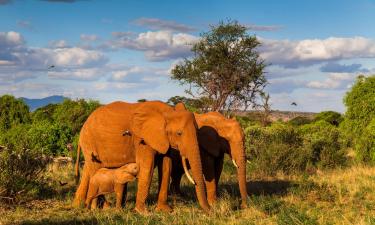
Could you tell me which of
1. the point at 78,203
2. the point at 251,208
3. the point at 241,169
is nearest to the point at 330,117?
the point at 241,169

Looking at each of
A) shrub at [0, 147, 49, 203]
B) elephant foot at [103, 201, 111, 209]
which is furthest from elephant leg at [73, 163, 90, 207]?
shrub at [0, 147, 49, 203]

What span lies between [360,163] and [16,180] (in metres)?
15.0

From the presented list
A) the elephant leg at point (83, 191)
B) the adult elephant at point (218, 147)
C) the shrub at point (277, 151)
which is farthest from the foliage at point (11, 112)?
the adult elephant at point (218, 147)

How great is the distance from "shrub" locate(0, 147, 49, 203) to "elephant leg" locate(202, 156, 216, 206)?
4.55 m

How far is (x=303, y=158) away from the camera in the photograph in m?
20.2

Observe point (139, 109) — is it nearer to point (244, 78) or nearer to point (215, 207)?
point (215, 207)

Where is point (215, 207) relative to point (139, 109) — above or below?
below

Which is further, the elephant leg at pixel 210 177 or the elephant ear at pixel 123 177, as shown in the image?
the elephant leg at pixel 210 177

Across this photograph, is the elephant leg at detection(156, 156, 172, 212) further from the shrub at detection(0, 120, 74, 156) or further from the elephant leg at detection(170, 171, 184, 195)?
the shrub at detection(0, 120, 74, 156)

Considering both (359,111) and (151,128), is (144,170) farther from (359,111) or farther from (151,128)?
(359,111)

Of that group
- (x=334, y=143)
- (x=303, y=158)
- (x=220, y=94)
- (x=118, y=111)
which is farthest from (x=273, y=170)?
(x=220, y=94)

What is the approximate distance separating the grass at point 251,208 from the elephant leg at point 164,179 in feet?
0.83

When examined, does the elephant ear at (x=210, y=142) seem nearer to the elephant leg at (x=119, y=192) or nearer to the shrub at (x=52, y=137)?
the elephant leg at (x=119, y=192)

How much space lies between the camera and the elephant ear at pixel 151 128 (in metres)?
11.2
